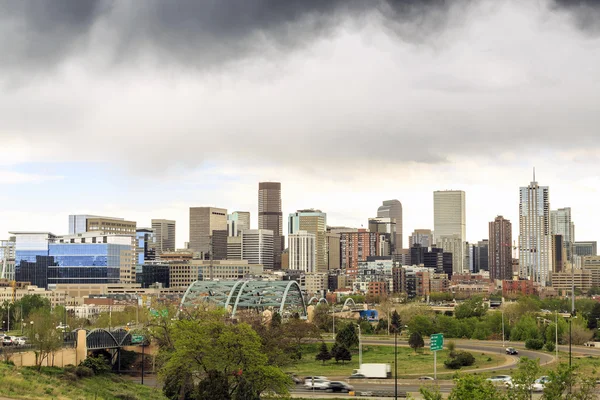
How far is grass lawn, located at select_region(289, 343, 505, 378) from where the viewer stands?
111069mm

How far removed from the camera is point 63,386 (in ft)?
273

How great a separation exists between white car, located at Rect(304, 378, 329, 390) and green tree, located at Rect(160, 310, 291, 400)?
46.4ft

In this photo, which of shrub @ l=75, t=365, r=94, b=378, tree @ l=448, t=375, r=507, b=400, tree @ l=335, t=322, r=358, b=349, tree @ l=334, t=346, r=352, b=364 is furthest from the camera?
tree @ l=335, t=322, r=358, b=349

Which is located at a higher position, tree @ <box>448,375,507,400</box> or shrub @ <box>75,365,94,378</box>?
tree @ <box>448,375,507,400</box>

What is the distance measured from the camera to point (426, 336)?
538ft

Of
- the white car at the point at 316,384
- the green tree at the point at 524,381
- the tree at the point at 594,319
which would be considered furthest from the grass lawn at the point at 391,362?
the tree at the point at 594,319

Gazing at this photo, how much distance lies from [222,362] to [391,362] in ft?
143

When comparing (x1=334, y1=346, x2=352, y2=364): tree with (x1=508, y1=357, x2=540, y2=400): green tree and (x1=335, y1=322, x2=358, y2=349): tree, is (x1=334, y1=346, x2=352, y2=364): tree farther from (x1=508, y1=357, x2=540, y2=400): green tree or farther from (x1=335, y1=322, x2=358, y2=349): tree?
(x1=508, y1=357, x2=540, y2=400): green tree

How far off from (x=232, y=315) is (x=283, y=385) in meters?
102

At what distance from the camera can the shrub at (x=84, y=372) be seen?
324 ft

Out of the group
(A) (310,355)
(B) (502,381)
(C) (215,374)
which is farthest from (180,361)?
(A) (310,355)

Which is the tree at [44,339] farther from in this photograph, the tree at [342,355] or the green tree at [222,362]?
the tree at [342,355]

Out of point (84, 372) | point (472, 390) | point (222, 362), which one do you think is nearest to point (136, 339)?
point (84, 372)

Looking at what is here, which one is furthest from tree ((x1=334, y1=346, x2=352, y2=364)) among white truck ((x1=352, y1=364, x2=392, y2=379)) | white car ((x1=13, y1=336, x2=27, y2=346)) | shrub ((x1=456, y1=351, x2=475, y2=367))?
white car ((x1=13, y1=336, x2=27, y2=346))
